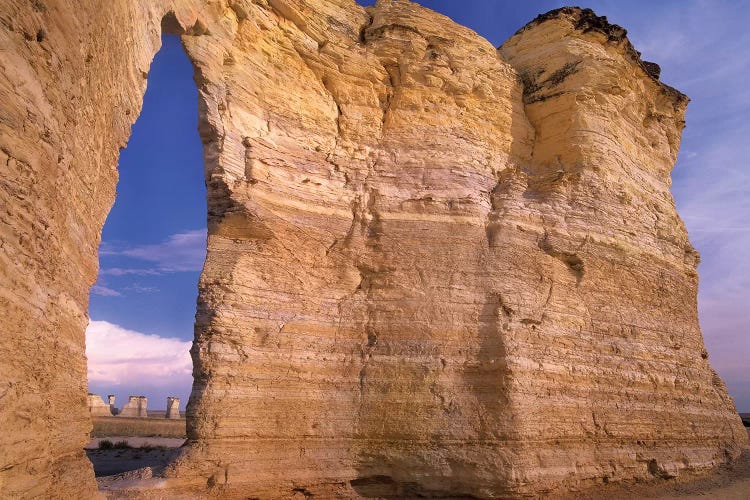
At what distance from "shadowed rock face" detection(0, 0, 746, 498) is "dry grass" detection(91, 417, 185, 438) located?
19.6m

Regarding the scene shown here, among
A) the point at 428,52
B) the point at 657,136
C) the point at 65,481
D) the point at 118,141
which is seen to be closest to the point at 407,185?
the point at 428,52

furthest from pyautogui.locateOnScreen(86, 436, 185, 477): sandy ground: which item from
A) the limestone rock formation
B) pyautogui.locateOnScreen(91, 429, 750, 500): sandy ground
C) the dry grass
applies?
the limestone rock formation

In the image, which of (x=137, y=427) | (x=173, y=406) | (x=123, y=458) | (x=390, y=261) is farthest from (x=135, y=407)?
(x=390, y=261)

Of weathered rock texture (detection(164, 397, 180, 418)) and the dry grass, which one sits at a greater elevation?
weathered rock texture (detection(164, 397, 180, 418))

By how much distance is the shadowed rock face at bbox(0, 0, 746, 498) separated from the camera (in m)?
5.27

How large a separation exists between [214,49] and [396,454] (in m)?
6.51

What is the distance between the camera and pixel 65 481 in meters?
4.61

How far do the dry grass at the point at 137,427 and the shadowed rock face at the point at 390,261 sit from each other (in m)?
19.6

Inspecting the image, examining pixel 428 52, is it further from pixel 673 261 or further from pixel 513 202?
pixel 673 261

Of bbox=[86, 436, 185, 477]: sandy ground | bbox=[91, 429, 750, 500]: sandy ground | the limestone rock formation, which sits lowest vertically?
bbox=[86, 436, 185, 477]: sandy ground

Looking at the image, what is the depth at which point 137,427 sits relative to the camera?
2553 cm

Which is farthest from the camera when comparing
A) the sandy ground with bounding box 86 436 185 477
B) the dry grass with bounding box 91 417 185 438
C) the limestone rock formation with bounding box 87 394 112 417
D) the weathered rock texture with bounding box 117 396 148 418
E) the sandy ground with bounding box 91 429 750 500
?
the weathered rock texture with bounding box 117 396 148 418

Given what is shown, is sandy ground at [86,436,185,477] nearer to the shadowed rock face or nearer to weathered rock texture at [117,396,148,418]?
the shadowed rock face

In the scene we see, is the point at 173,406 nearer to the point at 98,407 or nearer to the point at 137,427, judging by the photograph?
the point at 98,407
